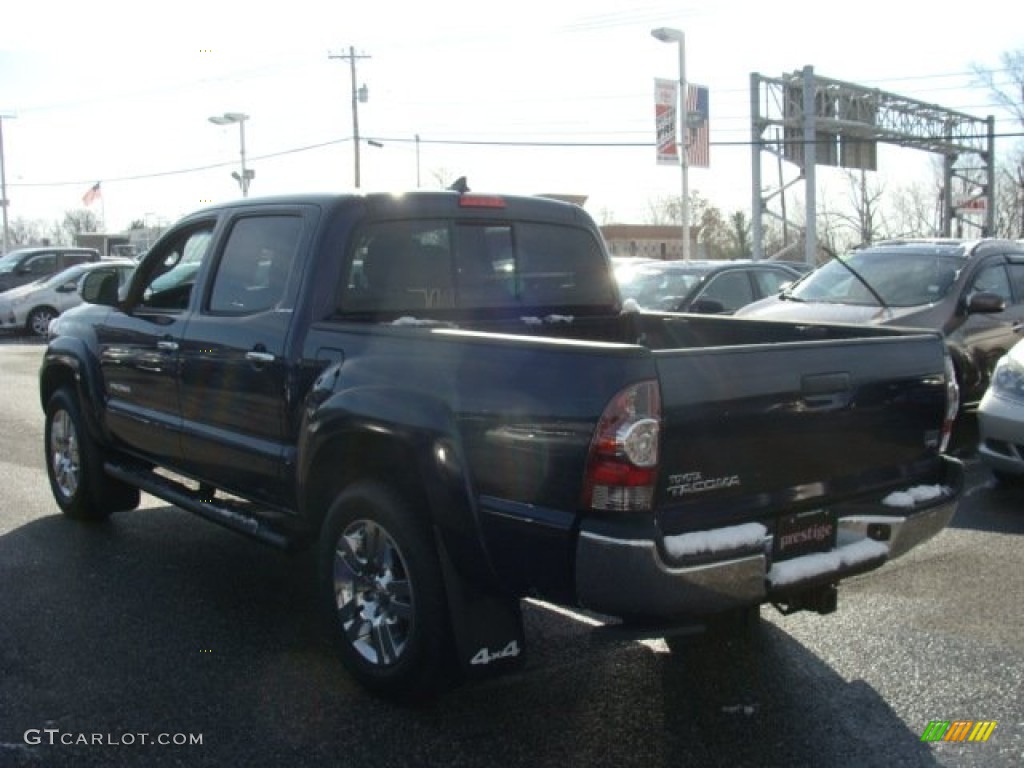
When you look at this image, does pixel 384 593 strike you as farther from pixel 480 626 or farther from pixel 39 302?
pixel 39 302

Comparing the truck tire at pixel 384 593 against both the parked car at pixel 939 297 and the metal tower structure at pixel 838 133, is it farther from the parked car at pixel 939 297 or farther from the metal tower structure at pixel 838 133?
the metal tower structure at pixel 838 133

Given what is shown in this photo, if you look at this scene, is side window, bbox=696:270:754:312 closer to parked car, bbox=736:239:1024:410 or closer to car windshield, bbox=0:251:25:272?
parked car, bbox=736:239:1024:410

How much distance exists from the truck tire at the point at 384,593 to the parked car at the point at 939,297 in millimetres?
5895

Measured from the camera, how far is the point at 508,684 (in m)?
4.25

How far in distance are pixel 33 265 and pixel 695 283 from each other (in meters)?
17.9

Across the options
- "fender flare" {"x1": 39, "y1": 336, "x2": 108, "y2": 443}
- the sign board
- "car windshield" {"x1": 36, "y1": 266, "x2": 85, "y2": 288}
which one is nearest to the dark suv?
"car windshield" {"x1": 36, "y1": 266, "x2": 85, "y2": 288}

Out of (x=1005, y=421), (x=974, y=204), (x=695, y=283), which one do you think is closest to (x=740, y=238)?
(x=974, y=204)

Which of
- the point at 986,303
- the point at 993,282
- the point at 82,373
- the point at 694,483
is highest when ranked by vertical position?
the point at 993,282

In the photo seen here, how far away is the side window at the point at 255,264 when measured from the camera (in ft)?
15.9

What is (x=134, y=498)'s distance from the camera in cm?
671

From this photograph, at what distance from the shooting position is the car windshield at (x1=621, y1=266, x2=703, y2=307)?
1158 cm

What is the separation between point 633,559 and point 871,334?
6.25 ft

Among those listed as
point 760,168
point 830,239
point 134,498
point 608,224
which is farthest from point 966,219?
point 134,498

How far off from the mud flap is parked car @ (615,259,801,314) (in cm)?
759
